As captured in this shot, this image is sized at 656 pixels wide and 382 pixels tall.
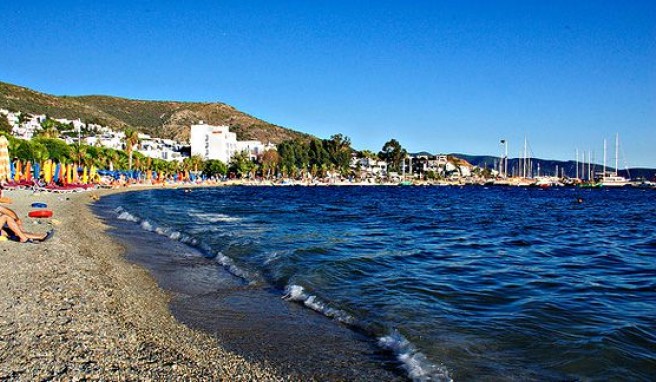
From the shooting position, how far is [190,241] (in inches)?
765

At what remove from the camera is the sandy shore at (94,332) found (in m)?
5.59

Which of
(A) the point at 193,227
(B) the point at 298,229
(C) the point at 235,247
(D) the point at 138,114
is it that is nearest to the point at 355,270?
(C) the point at 235,247

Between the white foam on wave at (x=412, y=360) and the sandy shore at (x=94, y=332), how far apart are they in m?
1.80

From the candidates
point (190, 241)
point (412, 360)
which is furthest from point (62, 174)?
point (412, 360)

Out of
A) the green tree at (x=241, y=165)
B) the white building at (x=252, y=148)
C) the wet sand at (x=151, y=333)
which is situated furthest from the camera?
the white building at (x=252, y=148)

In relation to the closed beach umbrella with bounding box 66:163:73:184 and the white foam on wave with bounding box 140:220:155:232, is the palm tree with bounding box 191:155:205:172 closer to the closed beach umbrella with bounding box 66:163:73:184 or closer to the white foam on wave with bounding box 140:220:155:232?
the closed beach umbrella with bounding box 66:163:73:184

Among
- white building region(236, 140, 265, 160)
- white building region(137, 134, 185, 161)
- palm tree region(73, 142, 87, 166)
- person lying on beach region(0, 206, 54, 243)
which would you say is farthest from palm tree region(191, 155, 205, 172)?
person lying on beach region(0, 206, 54, 243)

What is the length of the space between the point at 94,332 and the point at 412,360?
14.3ft

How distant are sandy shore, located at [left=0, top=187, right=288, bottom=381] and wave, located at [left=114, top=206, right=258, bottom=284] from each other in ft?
7.45

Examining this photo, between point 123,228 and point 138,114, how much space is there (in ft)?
598

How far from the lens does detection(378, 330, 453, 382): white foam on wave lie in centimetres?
640

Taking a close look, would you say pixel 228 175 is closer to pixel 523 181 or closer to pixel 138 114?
pixel 138 114

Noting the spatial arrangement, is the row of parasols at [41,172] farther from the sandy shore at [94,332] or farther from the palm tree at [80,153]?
the sandy shore at [94,332]

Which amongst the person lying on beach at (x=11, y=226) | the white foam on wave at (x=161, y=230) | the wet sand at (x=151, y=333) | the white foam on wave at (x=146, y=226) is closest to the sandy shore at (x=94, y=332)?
the wet sand at (x=151, y=333)
